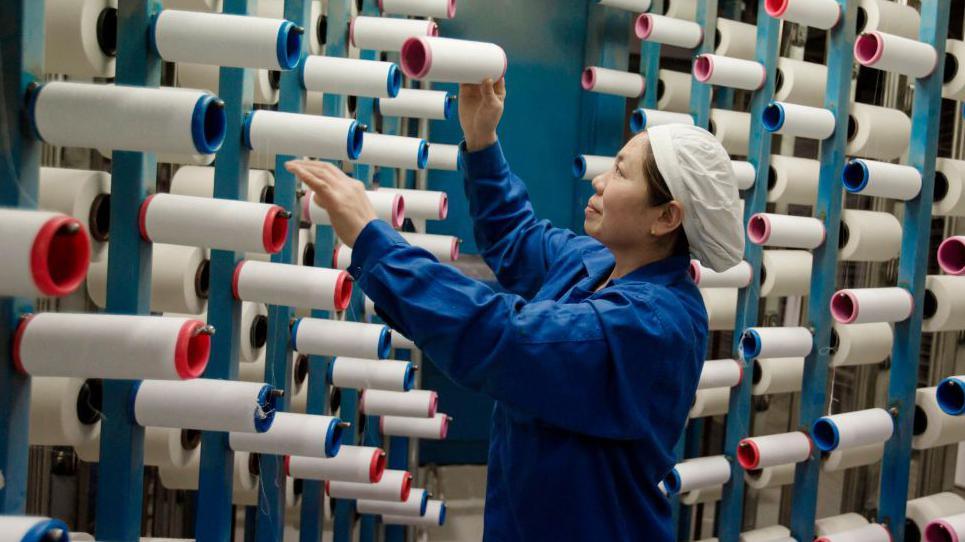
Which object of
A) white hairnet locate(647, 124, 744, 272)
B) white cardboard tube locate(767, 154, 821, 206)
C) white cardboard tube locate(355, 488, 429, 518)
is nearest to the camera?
white hairnet locate(647, 124, 744, 272)

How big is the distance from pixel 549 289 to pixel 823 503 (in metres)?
2.29

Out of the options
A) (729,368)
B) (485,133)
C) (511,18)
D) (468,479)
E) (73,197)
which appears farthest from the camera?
(468,479)

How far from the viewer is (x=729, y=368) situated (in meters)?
2.53

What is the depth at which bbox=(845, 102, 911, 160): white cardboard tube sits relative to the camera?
8.29 feet

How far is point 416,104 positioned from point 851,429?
57.7 inches

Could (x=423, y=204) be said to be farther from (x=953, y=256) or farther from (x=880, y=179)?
(x=953, y=256)

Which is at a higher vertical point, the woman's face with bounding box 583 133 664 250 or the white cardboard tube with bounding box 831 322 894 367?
the woman's face with bounding box 583 133 664 250

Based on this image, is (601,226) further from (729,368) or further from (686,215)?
(729,368)

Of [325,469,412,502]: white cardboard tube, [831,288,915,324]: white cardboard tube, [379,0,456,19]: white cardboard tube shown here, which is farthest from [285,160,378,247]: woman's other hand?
[831,288,915,324]: white cardboard tube

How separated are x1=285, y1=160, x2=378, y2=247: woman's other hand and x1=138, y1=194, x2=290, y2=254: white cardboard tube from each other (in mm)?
75

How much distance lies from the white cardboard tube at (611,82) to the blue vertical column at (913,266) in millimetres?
871

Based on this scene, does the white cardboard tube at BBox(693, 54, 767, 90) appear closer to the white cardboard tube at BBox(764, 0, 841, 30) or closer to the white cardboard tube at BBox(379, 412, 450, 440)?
the white cardboard tube at BBox(764, 0, 841, 30)

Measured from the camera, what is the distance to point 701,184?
1533 mm

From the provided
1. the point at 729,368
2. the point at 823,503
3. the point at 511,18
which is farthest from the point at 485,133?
the point at 823,503
